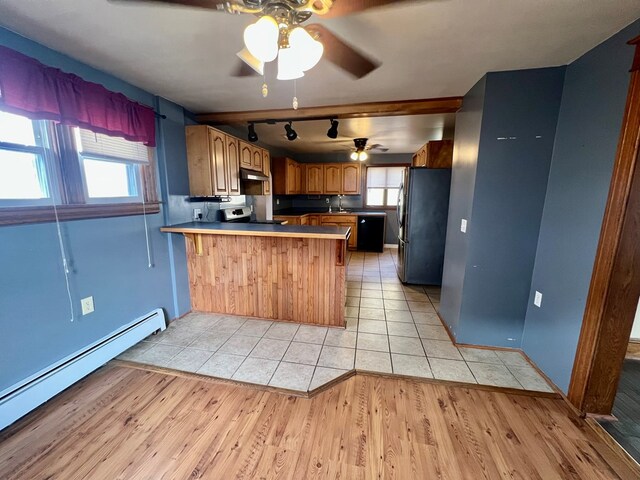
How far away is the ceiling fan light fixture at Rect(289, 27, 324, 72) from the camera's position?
Result: 1.04 metres

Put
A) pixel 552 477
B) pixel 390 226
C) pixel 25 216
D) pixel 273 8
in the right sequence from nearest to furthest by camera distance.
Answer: pixel 273 8
pixel 552 477
pixel 25 216
pixel 390 226

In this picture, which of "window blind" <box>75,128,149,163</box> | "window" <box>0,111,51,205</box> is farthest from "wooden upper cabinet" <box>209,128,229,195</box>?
"window" <box>0,111,51,205</box>

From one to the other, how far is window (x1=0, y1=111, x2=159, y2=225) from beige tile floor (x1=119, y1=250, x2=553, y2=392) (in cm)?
125

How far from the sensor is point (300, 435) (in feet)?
4.76

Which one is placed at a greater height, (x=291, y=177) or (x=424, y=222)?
(x=291, y=177)

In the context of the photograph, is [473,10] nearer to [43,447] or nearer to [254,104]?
[254,104]

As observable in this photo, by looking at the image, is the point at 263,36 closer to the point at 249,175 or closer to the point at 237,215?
the point at 249,175

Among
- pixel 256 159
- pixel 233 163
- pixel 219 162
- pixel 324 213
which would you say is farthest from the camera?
pixel 324 213

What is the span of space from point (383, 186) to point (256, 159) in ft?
11.4

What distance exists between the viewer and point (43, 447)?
4.54 feet

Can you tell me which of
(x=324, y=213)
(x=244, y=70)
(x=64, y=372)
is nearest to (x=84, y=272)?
(x=64, y=372)

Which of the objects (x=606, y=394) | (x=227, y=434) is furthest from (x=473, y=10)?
(x=227, y=434)

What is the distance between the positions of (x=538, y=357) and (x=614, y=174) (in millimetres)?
1378

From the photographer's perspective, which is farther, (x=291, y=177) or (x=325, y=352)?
(x=291, y=177)
